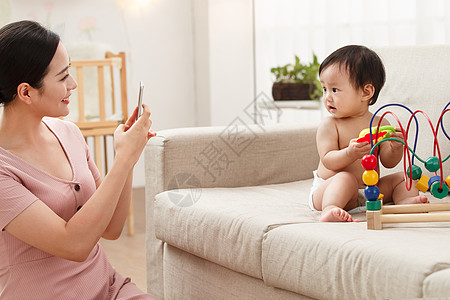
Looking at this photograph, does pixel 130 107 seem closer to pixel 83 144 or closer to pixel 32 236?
pixel 83 144

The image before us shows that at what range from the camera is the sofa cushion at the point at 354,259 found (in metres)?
1.22

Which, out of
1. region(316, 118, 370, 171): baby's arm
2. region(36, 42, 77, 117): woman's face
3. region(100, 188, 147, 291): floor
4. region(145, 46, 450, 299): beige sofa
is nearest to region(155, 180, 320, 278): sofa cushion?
region(145, 46, 450, 299): beige sofa

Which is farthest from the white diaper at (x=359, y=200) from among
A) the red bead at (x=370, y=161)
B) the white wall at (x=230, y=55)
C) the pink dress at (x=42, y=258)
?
the white wall at (x=230, y=55)

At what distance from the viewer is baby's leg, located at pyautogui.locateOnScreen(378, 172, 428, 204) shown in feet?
5.42

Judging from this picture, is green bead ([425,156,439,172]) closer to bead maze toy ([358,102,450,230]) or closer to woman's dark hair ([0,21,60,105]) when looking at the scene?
bead maze toy ([358,102,450,230])

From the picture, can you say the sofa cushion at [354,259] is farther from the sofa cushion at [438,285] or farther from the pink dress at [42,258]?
the pink dress at [42,258]

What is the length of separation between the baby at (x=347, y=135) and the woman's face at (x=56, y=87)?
709mm

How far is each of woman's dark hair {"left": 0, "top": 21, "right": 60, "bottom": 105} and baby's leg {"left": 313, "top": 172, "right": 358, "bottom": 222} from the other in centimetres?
77

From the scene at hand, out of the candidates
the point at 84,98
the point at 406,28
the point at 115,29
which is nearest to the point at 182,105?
the point at 115,29

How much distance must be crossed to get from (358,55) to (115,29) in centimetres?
305

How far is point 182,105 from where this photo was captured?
489cm

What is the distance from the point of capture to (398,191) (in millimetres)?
1723

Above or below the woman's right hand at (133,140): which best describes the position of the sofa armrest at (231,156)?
below

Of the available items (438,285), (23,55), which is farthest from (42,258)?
(438,285)
